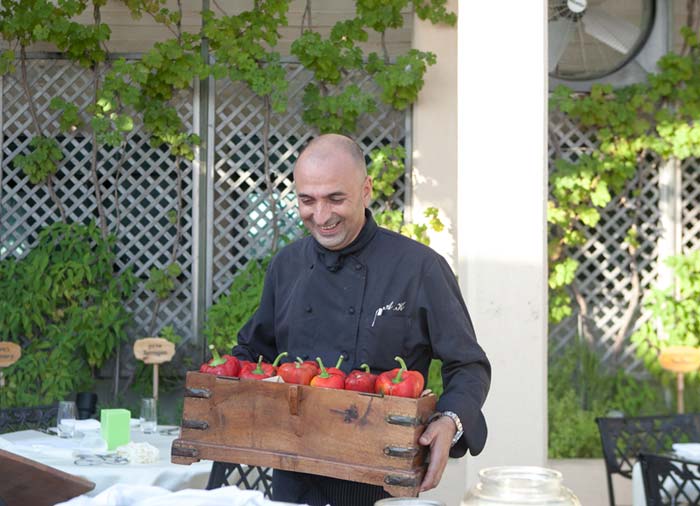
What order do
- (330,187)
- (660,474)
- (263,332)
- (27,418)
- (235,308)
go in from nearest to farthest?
1. (330,187)
2. (263,332)
3. (660,474)
4. (27,418)
5. (235,308)

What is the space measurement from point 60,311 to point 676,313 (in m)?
4.34


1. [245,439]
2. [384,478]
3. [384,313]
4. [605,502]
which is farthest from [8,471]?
[605,502]

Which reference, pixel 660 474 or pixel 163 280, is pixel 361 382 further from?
pixel 163 280

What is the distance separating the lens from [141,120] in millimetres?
8188

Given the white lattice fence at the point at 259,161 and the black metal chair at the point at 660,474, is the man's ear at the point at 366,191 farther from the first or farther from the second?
the white lattice fence at the point at 259,161

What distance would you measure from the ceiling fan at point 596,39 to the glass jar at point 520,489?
739 centimetres

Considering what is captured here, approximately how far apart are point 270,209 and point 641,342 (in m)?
2.82

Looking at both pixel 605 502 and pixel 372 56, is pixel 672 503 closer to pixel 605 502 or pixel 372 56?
pixel 605 502

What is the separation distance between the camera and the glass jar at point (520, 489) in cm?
140

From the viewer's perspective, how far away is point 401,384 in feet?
7.20

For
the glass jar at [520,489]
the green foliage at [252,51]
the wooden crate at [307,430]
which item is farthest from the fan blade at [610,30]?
the glass jar at [520,489]

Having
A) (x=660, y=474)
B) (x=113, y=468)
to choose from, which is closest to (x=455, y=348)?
(x=113, y=468)

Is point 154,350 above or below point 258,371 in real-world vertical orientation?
below

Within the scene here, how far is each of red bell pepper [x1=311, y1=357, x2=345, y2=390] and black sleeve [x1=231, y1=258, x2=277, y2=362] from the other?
582 millimetres
